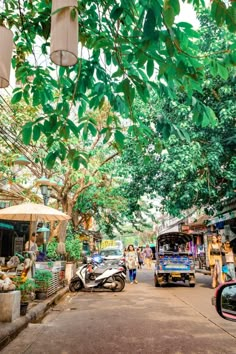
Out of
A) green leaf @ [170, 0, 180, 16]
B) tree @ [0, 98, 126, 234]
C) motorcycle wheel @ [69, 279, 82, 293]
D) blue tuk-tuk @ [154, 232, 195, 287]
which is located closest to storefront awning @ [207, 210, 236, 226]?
blue tuk-tuk @ [154, 232, 195, 287]

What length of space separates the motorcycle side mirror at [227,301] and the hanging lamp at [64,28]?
80.0 inches

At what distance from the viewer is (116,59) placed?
130 inches

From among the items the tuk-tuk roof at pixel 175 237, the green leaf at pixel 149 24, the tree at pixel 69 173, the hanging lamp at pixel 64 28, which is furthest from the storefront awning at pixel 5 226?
the green leaf at pixel 149 24

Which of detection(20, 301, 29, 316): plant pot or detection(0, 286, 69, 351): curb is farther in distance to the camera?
detection(20, 301, 29, 316): plant pot

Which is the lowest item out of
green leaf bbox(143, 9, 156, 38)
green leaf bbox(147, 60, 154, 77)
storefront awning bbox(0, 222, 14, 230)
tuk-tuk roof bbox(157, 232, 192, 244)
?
tuk-tuk roof bbox(157, 232, 192, 244)

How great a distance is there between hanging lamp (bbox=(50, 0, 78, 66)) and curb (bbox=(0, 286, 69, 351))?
4.36 metres

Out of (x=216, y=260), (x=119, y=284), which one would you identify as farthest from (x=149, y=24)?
(x=216, y=260)

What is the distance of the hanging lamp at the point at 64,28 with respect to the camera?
243cm

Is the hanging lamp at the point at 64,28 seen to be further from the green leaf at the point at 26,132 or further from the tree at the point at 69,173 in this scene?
the tree at the point at 69,173

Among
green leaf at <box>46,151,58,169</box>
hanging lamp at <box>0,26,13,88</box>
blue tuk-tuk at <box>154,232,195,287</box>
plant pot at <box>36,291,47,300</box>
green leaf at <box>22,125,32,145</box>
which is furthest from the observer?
blue tuk-tuk at <box>154,232,195,287</box>

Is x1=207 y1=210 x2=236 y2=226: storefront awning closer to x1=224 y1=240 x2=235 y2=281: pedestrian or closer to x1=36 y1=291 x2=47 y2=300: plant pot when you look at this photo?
x1=224 y1=240 x2=235 y2=281: pedestrian

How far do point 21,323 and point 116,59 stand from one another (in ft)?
16.3

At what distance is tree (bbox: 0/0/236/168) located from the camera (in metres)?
2.54

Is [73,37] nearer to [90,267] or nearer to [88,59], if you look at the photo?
[88,59]
